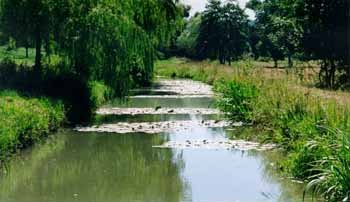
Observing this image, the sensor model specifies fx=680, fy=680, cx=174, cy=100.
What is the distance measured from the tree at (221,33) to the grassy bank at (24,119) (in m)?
52.5

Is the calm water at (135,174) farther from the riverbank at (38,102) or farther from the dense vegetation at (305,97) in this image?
the dense vegetation at (305,97)

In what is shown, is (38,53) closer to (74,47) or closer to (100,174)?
(74,47)

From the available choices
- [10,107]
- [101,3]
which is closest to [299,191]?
[10,107]

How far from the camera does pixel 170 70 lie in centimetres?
5478

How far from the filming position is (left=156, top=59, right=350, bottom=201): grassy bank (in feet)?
31.3

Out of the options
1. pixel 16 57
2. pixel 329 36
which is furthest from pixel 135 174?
pixel 16 57

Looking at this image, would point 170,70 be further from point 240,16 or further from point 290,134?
point 290,134

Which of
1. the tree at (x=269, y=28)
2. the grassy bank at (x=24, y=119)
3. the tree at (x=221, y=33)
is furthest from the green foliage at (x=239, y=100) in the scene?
the tree at (x=221, y=33)

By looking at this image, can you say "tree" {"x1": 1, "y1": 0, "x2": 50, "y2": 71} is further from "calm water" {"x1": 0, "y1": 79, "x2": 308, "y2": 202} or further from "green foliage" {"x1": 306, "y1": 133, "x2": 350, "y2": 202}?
"green foliage" {"x1": 306, "y1": 133, "x2": 350, "y2": 202}

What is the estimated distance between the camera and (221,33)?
7112 cm

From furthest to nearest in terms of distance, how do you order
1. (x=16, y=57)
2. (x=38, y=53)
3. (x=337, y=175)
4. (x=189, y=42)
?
(x=189, y=42)
(x=16, y=57)
(x=38, y=53)
(x=337, y=175)

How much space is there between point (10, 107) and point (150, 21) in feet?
44.4

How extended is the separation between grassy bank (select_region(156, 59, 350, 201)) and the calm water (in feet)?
1.83

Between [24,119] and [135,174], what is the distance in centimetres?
329
